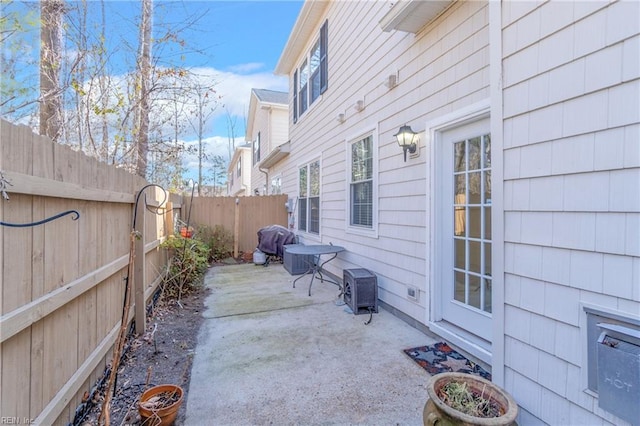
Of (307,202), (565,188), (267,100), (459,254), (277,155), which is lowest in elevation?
(459,254)

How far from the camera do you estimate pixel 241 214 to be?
360 inches

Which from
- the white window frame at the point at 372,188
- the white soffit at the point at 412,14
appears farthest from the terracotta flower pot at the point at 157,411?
the white soffit at the point at 412,14

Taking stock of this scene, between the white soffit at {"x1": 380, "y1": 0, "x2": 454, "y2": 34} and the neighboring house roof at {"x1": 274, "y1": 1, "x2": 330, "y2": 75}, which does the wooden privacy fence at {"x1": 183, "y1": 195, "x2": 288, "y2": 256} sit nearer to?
the neighboring house roof at {"x1": 274, "y1": 1, "x2": 330, "y2": 75}

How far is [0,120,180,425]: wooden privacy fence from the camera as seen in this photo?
1436mm

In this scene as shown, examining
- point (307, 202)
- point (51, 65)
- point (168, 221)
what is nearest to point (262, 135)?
point (307, 202)

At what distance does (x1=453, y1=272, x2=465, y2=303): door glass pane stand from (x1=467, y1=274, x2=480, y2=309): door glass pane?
99mm

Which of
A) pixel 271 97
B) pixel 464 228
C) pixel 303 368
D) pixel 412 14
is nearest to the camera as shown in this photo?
pixel 303 368

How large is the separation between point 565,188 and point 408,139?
204 centimetres

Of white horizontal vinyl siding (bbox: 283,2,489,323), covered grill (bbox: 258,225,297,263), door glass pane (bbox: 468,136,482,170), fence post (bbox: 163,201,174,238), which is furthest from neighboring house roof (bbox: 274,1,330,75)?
door glass pane (bbox: 468,136,482,170)

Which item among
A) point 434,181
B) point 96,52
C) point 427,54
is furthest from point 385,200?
point 96,52

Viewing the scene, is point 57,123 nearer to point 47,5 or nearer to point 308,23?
point 47,5

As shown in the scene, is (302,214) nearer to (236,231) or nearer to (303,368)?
(236,231)

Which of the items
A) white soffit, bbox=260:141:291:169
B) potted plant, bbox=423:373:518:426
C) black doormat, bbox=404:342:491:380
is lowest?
black doormat, bbox=404:342:491:380

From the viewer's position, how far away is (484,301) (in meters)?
Result: 2.88
